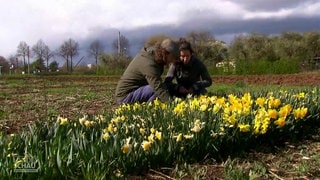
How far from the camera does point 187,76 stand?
287 inches

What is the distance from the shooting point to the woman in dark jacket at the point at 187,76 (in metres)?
6.91

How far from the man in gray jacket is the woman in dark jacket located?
0.57 meters

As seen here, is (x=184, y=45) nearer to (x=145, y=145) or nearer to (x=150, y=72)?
(x=150, y=72)

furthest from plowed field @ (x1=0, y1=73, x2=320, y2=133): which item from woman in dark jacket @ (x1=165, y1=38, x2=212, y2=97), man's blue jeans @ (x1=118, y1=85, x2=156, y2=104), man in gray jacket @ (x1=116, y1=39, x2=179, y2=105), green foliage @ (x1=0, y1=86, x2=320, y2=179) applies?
green foliage @ (x1=0, y1=86, x2=320, y2=179)

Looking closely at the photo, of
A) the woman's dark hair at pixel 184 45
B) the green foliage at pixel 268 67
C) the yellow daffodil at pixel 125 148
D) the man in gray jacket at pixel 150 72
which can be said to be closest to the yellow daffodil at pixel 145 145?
the yellow daffodil at pixel 125 148

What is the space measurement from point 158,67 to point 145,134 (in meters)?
2.49

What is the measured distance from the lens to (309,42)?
51.9 m

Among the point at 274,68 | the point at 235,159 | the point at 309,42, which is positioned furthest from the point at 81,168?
the point at 309,42

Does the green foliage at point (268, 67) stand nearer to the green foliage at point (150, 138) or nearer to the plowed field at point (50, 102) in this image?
the plowed field at point (50, 102)

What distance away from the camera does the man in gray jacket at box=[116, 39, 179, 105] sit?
19.0 feet

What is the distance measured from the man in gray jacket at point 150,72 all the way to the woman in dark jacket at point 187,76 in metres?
0.57

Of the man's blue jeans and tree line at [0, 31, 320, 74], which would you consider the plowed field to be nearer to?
the man's blue jeans

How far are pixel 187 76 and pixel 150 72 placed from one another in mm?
1461

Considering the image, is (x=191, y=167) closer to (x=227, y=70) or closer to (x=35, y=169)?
(x=35, y=169)
